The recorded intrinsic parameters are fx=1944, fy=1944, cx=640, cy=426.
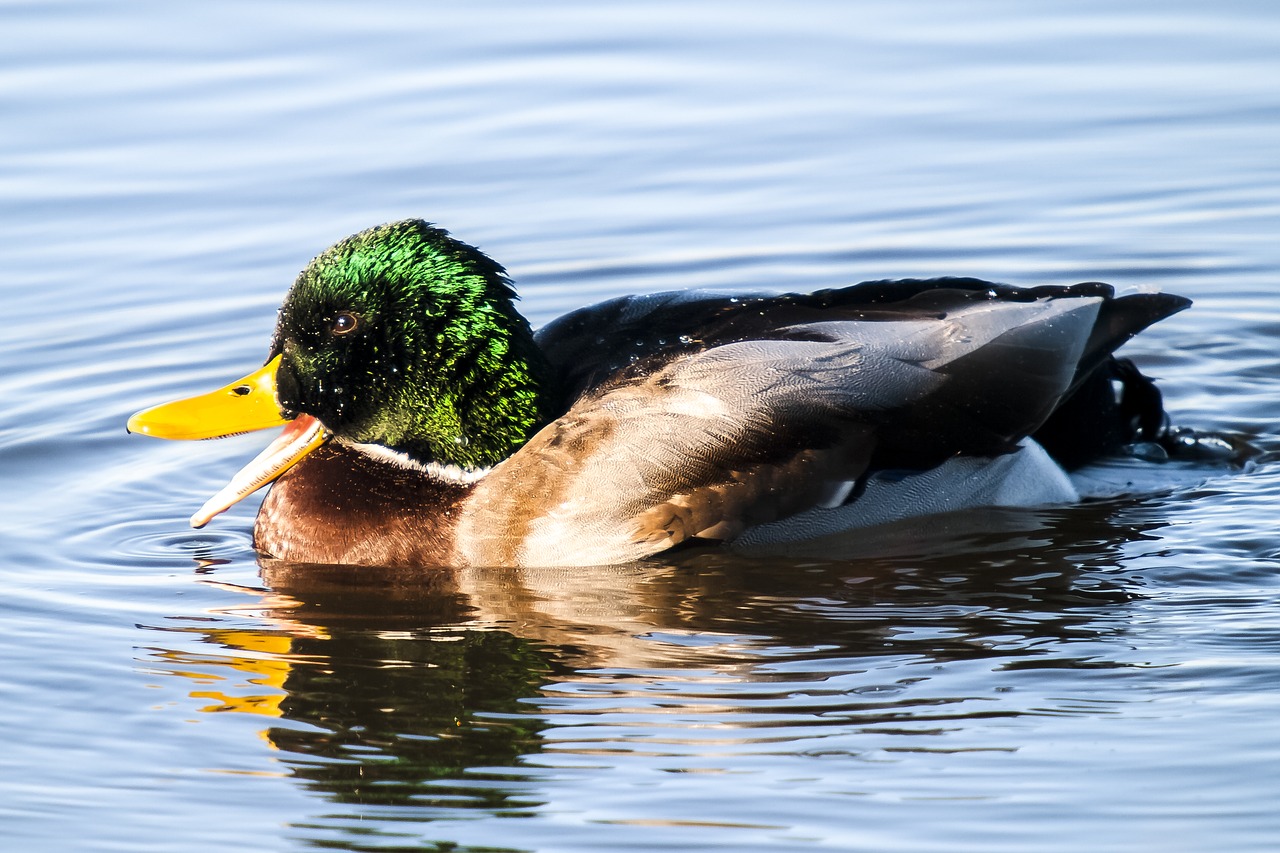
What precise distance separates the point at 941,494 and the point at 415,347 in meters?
2.04

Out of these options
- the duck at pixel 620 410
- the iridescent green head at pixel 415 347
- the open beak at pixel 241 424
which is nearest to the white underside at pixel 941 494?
the duck at pixel 620 410

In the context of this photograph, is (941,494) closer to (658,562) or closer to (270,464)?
(658,562)

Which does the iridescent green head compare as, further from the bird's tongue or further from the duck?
the bird's tongue

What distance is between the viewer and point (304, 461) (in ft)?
24.4

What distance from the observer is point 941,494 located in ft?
24.0

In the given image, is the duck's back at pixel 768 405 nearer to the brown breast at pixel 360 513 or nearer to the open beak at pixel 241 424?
the brown breast at pixel 360 513

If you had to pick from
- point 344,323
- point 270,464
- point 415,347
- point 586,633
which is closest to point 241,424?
point 270,464

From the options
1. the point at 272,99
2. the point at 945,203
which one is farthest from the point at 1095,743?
the point at 272,99

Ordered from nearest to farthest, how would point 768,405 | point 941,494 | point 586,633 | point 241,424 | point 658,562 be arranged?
point 586,633 < point 768,405 < point 658,562 < point 241,424 < point 941,494

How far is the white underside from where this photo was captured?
23.3 feet

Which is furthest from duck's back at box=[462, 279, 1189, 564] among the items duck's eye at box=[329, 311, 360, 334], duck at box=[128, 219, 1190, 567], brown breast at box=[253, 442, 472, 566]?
duck's eye at box=[329, 311, 360, 334]

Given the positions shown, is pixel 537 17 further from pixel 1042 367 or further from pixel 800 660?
pixel 800 660

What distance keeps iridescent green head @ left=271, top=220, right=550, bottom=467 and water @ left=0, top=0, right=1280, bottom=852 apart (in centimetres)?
59

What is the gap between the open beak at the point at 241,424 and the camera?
23.3ft
